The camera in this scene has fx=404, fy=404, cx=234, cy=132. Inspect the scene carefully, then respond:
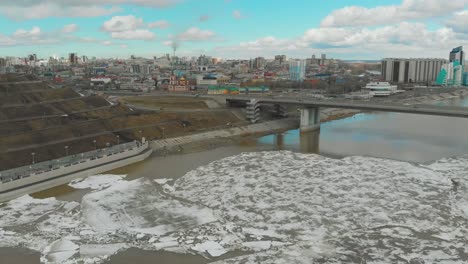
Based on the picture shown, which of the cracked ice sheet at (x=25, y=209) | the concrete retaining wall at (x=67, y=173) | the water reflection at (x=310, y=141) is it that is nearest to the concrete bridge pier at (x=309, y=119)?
the water reflection at (x=310, y=141)

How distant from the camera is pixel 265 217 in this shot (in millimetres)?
19969

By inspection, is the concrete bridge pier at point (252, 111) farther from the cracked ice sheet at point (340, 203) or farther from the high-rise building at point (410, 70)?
the high-rise building at point (410, 70)

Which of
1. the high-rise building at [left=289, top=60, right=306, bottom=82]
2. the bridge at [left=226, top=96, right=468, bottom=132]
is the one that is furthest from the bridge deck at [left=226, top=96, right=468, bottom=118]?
the high-rise building at [left=289, top=60, right=306, bottom=82]

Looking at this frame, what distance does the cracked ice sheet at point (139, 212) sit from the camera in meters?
19.1

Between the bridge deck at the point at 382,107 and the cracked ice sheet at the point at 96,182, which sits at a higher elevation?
the bridge deck at the point at 382,107

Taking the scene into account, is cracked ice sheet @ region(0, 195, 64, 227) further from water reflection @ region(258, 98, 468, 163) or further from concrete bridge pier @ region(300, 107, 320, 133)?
concrete bridge pier @ region(300, 107, 320, 133)

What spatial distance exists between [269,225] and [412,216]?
7.22 metres

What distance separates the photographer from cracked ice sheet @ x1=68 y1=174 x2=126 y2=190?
2584 cm

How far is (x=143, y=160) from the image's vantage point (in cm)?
3297

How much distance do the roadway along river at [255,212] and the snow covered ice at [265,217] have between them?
0.19 feet

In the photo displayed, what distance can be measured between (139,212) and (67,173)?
30.0ft

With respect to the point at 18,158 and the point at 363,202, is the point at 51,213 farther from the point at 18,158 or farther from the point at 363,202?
the point at 363,202

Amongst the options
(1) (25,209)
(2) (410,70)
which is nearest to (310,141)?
(1) (25,209)

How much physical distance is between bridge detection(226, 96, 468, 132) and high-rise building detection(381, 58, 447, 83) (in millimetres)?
104960
